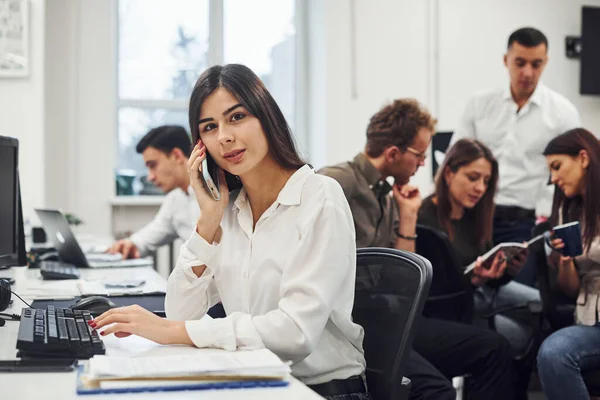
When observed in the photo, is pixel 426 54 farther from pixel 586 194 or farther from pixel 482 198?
pixel 586 194

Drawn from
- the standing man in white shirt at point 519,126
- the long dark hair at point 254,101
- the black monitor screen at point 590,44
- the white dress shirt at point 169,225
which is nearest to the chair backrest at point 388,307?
the long dark hair at point 254,101

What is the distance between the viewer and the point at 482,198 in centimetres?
348

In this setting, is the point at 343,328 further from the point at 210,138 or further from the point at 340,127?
the point at 340,127

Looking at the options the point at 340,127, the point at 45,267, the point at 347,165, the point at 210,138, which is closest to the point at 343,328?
the point at 210,138

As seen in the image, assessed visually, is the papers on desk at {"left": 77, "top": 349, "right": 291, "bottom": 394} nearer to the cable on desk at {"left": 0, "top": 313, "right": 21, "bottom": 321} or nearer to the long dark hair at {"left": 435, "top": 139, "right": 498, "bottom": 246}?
the cable on desk at {"left": 0, "top": 313, "right": 21, "bottom": 321}

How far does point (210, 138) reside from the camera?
5.84 ft

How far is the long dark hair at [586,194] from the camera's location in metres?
2.85

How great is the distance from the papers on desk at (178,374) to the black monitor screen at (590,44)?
17.3 ft

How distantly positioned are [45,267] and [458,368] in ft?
5.39

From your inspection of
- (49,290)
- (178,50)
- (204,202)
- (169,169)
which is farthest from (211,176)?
(178,50)

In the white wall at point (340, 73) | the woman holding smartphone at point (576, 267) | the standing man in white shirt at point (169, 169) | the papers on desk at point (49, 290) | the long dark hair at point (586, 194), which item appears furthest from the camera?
the white wall at point (340, 73)

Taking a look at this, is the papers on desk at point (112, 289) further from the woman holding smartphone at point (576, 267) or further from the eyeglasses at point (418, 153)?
the woman holding smartphone at point (576, 267)

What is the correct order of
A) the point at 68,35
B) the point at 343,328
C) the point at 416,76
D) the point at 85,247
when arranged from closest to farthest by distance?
the point at 343,328, the point at 85,247, the point at 68,35, the point at 416,76

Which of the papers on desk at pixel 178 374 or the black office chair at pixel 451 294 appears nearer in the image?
the papers on desk at pixel 178 374
